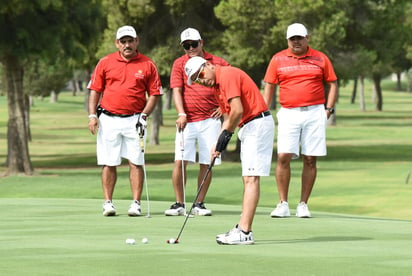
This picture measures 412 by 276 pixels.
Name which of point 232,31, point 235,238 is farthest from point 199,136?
point 232,31

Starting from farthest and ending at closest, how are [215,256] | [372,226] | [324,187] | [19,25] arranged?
1. [19,25]
2. [324,187]
3. [372,226]
4. [215,256]

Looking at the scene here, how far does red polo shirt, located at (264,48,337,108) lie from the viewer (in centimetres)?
1384

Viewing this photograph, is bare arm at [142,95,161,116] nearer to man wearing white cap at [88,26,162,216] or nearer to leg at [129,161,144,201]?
man wearing white cap at [88,26,162,216]

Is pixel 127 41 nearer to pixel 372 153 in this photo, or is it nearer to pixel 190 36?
pixel 190 36

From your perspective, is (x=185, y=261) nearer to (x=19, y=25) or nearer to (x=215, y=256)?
(x=215, y=256)

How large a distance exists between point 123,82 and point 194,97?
0.89 metres

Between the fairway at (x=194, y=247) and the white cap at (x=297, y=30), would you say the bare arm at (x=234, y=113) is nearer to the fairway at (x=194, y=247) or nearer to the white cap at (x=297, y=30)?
the fairway at (x=194, y=247)

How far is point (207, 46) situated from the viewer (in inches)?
1491

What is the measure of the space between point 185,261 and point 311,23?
30.0 meters

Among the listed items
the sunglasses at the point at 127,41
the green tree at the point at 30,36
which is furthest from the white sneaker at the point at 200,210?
the green tree at the point at 30,36

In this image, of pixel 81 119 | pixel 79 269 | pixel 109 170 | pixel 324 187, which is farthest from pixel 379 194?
pixel 81 119

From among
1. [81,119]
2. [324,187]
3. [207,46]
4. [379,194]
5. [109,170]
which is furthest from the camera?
[81,119]

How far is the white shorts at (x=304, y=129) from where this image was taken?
13.9 metres

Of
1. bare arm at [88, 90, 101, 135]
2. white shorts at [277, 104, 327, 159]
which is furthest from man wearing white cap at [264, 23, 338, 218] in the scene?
bare arm at [88, 90, 101, 135]
